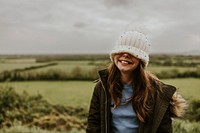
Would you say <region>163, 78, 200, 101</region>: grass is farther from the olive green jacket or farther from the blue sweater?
the blue sweater

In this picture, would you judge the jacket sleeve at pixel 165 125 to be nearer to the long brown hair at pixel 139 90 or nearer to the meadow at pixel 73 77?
the long brown hair at pixel 139 90

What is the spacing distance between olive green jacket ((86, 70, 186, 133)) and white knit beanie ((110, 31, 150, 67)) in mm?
249

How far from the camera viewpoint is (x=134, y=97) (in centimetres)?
257

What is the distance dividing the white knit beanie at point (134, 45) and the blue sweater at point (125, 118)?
0.94 feet

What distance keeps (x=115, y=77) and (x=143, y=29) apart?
0.40 m

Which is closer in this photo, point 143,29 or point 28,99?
point 143,29

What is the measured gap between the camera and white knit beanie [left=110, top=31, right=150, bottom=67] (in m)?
2.52

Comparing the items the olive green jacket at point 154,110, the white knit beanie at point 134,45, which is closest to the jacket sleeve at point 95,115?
the olive green jacket at point 154,110

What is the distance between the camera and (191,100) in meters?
7.06

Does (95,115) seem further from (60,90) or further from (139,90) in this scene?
(60,90)

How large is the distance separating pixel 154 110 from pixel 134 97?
0.53 ft

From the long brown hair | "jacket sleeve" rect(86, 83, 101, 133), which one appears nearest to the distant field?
"jacket sleeve" rect(86, 83, 101, 133)

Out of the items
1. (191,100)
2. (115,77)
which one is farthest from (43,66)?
(115,77)

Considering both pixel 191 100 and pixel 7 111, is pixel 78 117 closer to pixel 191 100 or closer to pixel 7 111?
pixel 7 111
